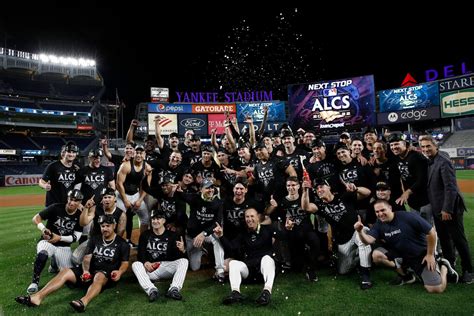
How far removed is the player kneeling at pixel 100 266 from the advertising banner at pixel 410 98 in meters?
31.9

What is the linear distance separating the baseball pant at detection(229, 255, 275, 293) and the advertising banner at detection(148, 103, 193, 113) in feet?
101

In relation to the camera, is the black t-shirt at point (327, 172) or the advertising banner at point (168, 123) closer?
the black t-shirt at point (327, 172)

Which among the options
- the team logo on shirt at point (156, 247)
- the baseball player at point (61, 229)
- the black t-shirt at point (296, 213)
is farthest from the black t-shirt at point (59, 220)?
the black t-shirt at point (296, 213)

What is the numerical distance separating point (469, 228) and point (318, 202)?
5111 mm

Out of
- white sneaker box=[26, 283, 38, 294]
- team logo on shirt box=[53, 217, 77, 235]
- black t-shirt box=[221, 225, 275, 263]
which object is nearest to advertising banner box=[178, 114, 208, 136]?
team logo on shirt box=[53, 217, 77, 235]

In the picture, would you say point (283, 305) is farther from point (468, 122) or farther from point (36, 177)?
point (468, 122)

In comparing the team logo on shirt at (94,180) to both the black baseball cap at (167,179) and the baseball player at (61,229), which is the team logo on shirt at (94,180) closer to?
the baseball player at (61,229)

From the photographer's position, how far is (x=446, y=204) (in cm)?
523

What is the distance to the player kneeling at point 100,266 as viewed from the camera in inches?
196

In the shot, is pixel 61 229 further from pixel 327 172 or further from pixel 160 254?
pixel 327 172

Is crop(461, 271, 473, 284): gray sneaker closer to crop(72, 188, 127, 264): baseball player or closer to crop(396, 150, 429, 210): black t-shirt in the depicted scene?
crop(396, 150, 429, 210): black t-shirt

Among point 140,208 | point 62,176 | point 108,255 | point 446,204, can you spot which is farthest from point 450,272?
point 62,176

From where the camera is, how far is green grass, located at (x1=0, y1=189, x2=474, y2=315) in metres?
4.40

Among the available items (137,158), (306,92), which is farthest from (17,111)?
(137,158)
